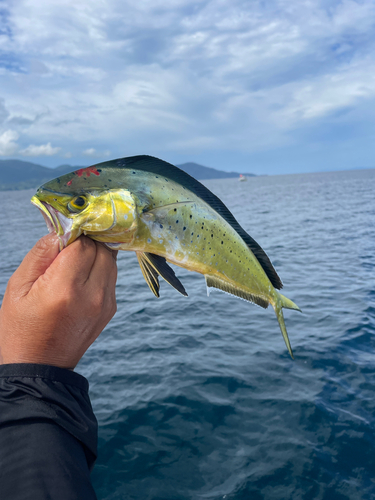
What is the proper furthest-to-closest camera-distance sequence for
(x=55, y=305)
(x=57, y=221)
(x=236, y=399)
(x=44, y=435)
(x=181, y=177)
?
(x=236, y=399) < (x=181, y=177) < (x=57, y=221) < (x=55, y=305) < (x=44, y=435)

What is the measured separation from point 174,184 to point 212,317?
9987 mm

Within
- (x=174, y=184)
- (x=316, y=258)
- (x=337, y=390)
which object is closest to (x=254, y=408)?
(x=337, y=390)

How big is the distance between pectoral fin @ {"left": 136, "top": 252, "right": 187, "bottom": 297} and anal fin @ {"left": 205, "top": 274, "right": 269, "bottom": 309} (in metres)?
0.39

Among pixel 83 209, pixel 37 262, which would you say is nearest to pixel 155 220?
pixel 83 209

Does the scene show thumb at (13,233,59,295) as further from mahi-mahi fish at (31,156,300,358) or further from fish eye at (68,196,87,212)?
fish eye at (68,196,87,212)

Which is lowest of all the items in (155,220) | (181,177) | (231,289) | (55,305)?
(231,289)

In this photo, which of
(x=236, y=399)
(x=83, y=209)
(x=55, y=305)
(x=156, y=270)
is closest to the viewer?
(x=55, y=305)

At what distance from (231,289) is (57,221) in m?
1.66

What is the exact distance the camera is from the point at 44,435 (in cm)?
166

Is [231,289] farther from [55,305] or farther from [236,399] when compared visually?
[236,399]

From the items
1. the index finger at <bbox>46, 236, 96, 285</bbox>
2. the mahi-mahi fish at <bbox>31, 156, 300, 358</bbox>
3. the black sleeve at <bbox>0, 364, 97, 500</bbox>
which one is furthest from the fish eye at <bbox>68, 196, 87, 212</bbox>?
the black sleeve at <bbox>0, 364, 97, 500</bbox>

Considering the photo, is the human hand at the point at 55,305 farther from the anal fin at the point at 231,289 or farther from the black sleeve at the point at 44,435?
the anal fin at the point at 231,289

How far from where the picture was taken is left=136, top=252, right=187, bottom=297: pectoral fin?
272 cm

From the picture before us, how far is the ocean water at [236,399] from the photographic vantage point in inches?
223
